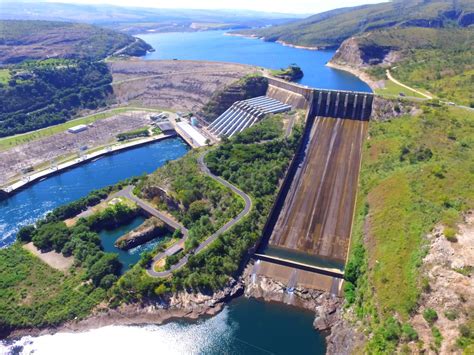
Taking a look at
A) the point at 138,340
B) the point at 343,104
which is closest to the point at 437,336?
the point at 138,340

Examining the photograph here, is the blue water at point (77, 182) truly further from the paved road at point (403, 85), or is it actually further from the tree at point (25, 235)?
the paved road at point (403, 85)

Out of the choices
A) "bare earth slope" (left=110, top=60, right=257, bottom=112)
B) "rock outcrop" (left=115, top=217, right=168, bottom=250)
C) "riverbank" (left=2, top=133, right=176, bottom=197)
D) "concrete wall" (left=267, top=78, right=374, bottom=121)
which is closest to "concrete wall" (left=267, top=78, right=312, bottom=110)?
"concrete wall" (left=267, top=78, right=374, bottom=121)

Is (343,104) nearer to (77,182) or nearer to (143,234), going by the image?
(143,234)

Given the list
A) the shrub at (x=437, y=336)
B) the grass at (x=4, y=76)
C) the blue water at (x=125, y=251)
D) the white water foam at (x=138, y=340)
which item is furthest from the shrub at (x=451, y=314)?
the grass at (x=4, y=76)

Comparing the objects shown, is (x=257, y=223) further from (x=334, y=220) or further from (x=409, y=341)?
(x=409, y=341)

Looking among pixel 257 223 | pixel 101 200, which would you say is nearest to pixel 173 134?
pixel 101 200

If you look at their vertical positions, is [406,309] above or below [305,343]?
above

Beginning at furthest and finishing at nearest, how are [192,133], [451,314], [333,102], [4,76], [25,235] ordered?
[4,76], [192,133], [333,102], [25,235], [451,314]
